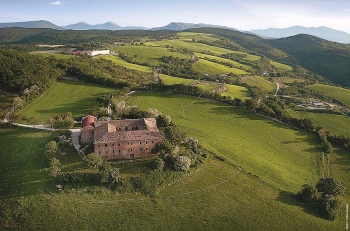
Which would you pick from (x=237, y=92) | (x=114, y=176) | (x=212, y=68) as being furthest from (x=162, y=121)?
(x=212, y=68)

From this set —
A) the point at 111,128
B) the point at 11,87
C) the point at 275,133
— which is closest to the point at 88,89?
the point at 11,87

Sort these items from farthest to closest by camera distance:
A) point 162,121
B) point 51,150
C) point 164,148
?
point 162,121 → point 164,148 → point 51,150

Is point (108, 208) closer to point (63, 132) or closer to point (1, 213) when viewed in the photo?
point (1, 213)

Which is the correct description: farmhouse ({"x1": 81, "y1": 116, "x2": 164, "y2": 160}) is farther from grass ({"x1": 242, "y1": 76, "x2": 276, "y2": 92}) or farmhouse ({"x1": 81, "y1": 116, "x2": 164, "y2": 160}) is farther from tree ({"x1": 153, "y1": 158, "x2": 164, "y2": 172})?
grass ({"x1": 242, "y1": 76, "x2": 276, "y2": 92})

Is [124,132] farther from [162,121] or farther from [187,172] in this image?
[187,172]

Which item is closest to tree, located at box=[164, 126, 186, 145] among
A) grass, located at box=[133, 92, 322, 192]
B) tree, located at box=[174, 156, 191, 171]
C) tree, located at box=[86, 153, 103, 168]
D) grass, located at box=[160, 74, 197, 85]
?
tree, located at box=[174, 156, 191, 171]

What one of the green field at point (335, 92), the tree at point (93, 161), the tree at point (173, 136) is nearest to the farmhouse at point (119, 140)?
the tree at point (173, 136)
